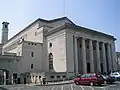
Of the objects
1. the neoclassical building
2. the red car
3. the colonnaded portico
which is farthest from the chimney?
the red car

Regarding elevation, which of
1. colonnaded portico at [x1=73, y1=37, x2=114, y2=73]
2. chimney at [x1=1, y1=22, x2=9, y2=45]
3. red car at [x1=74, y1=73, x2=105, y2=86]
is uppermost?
chimney at [x1=1, y1=22, x2=9, y2=45]

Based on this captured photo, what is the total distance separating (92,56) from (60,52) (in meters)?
9.73

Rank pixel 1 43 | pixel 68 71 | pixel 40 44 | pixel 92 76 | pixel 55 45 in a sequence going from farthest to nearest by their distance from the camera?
pixel 1 43 → pixel 40 44 → pixel 55 45 → pixel 68 71 → pixel 92 76

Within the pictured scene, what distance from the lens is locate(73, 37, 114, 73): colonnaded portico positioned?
45.1 m

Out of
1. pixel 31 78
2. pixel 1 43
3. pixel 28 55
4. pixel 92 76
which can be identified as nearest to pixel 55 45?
pixel 28 55

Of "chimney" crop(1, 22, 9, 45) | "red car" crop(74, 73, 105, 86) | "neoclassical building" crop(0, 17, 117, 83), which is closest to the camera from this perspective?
"red car" crop(74, 73, 105, 86)

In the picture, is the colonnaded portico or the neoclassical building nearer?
Result: the neoclassical building

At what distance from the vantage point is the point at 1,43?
259 feet

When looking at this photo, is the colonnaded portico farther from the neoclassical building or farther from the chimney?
the chimney

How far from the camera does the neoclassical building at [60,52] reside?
4178cm

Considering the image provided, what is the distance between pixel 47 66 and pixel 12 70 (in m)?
10.1

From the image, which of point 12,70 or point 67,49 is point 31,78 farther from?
point 67,49

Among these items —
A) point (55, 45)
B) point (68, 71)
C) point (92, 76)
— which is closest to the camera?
point (92, 76)

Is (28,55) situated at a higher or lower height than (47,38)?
lower
